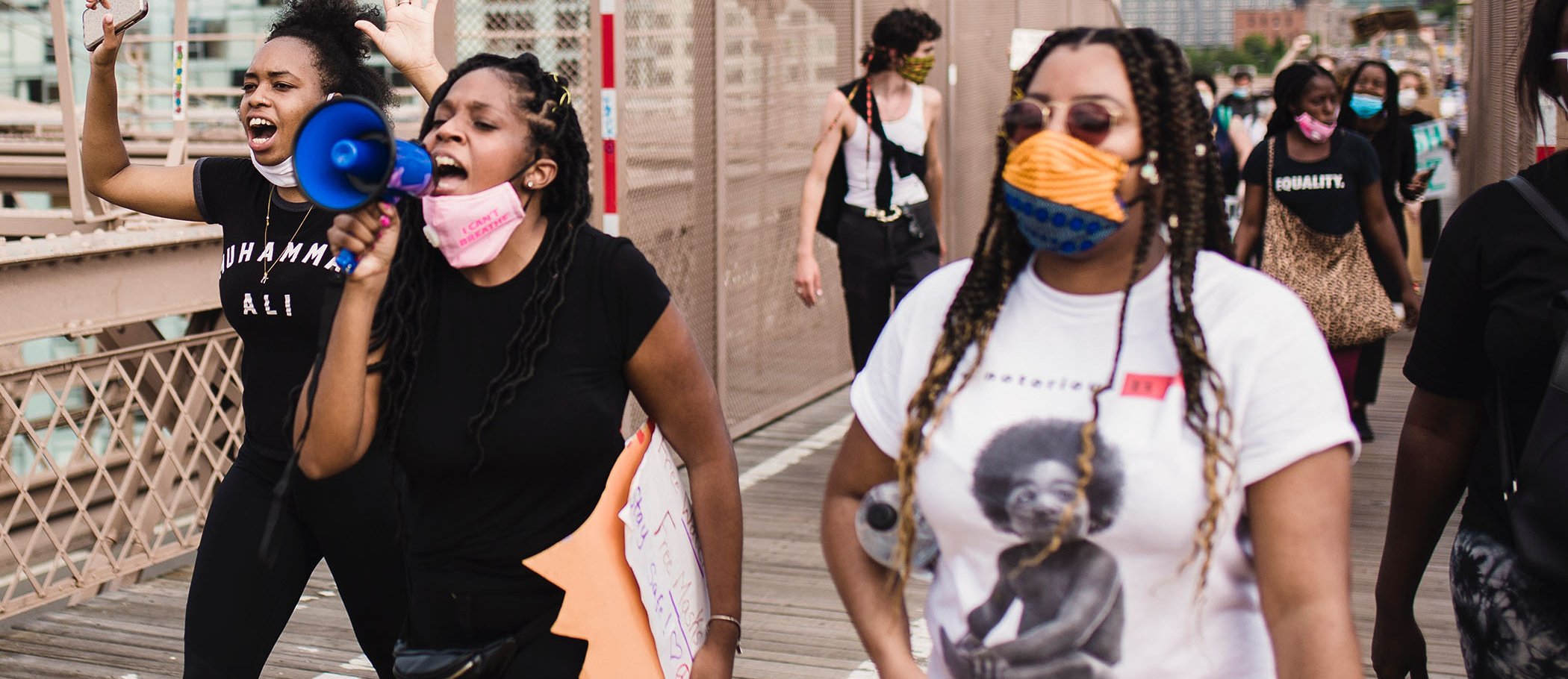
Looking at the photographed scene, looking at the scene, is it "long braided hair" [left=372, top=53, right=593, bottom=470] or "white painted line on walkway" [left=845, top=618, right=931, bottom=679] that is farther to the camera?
"white painted line on walkway" [left=845, top=618, right=931, bottom=679]

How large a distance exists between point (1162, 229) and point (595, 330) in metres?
0.94

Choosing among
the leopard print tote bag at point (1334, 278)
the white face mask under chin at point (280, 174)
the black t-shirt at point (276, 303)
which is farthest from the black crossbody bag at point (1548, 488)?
the leopard print tote bag at point (1334, 278)

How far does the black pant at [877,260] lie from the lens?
22.7 feet

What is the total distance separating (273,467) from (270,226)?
521 millimetres

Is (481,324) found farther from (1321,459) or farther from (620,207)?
(620,207)

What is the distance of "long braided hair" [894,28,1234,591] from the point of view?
1.90m

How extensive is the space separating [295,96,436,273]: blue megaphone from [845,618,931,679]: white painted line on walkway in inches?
105

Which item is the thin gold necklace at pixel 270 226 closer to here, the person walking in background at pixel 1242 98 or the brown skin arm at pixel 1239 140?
the brown skin arm at pixel 1239 140

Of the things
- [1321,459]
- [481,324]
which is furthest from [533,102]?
[1321,459]

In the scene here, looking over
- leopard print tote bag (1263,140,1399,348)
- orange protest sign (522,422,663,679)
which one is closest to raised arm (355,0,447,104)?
orange protest sign (522,422,663,679)

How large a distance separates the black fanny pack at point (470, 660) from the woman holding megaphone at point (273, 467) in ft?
2.16

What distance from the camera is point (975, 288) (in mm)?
2107

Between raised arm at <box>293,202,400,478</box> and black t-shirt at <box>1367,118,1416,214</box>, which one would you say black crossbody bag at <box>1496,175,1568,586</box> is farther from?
black t-shirt at <box>1367,118,1416,214</box>

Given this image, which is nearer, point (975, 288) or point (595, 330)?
point (975, 288)
